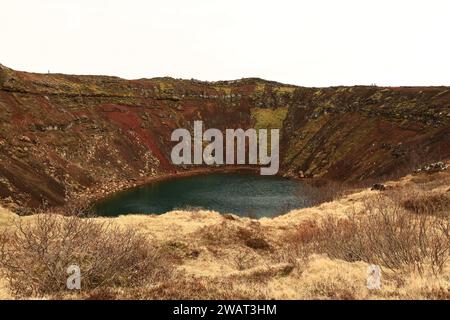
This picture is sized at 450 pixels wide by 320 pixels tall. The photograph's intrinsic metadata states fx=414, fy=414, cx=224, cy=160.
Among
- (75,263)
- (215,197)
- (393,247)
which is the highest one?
(393,247)

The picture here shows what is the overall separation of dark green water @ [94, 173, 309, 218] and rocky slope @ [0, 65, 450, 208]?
8.10 m

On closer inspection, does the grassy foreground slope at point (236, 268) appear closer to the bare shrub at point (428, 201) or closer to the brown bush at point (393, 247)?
the brown bush at point (393, 247)

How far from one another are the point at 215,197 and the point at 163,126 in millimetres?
50496

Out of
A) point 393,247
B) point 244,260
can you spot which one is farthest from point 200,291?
point 244,260

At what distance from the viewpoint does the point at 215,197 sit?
82.1 metres

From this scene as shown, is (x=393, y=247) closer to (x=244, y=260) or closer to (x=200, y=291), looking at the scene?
(x=200, y=291)

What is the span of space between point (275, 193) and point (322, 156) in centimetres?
3090

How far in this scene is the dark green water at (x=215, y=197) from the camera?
71125mm

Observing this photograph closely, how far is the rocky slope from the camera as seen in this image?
81.6m

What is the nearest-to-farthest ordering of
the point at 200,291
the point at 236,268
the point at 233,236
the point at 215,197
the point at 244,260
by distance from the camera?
the point at 200,291 → the point at 236,268 → the point at 244,260 → the point at 233,236 → the point at 215,197

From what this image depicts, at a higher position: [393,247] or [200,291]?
[393,247]

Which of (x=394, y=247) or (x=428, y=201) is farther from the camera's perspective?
(x=428, y=201)

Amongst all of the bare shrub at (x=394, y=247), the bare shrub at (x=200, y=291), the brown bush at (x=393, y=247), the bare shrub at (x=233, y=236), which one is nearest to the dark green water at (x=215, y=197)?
the bare shrub at (x=233, y=236)

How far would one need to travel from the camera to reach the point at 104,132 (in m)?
107
